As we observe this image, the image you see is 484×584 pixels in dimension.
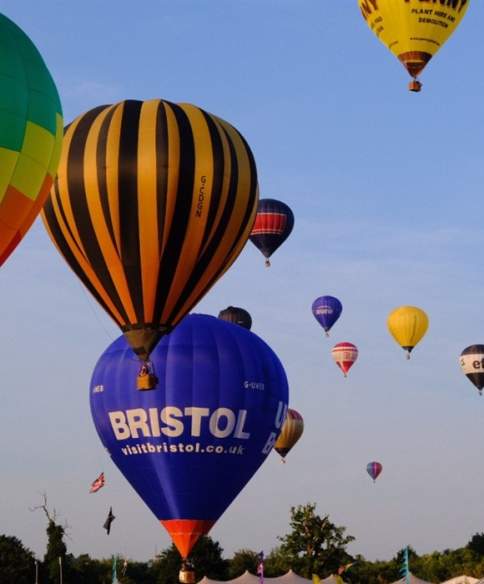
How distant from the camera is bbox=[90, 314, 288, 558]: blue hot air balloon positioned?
37125 millimetres

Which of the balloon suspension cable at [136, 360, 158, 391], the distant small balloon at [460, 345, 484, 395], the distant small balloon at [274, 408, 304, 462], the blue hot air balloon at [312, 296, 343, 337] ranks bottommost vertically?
the balloon suspension cable at [136, 360, 158, 391]

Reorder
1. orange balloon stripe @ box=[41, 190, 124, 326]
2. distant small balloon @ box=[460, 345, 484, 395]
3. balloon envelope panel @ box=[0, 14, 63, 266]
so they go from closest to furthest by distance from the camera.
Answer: balloon envelope panel @ box=[0, 14, 63, 266] → orange balloon stripe @ box=[41, 190, 124, 326] → distant small balloon @ box=[460, 345, 484, 395]

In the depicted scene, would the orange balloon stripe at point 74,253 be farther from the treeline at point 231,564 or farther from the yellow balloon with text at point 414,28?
the treeline at point 231,564

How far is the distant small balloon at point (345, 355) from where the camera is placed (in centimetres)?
6731

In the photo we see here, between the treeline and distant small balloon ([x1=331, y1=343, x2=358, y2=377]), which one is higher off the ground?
distant small balloon ([x1=331, y1=343, x2=358, y2=377])

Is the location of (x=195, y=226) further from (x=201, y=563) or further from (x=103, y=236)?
(x=201, y=563)

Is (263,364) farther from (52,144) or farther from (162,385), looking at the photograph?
(52,144)

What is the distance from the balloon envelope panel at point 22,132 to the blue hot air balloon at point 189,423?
1307cm

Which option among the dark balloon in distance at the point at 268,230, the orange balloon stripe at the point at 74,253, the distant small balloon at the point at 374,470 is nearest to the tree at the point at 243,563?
the distant small balloon at the point at 374,470

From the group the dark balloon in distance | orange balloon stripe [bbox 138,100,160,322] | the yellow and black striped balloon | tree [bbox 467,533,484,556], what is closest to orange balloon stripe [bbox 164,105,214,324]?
the yellow and black striped balloon

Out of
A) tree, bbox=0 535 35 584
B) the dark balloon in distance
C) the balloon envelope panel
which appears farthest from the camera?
tree, bbox=0 535 35 584

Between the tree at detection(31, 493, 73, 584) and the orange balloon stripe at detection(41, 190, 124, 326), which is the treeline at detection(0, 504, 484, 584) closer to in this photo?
the tree at detection(31, 493, 73, 584)

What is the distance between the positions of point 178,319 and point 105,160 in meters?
4.07

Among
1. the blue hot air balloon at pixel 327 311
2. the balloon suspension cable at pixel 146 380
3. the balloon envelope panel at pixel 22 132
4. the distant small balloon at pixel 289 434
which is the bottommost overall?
the balloon suspension cable at pixel 146 380
